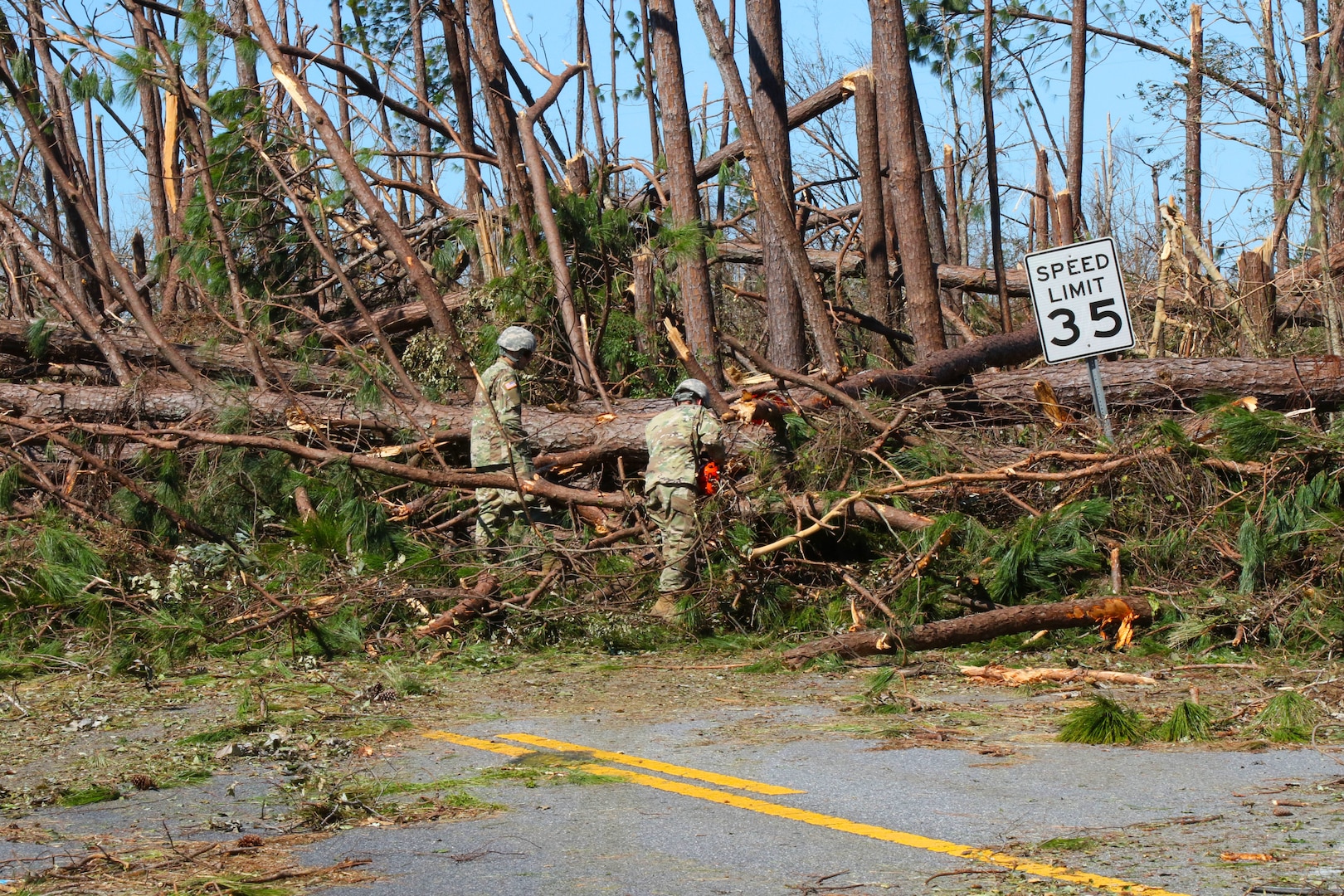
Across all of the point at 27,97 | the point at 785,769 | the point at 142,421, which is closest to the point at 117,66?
the point at 27,97

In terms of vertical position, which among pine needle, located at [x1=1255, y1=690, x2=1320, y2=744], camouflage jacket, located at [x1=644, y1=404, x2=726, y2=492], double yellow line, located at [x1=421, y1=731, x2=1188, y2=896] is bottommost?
pine needle, located at [x1=1255, y1=690, x2=1320, y2=744]

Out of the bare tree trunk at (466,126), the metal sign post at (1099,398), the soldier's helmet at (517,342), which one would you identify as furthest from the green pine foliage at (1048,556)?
the bare tree trunk at (466,126)

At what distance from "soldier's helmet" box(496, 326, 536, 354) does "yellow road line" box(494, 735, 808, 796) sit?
454cm

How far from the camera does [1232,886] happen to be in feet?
10.7

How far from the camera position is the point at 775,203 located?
38.9 feet

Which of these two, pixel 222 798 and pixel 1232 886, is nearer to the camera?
pixel 1232 886

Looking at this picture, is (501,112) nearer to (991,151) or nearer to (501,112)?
(501,112)

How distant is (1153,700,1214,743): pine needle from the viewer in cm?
513

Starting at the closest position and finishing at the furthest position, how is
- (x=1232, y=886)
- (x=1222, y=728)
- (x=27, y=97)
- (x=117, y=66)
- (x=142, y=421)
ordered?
1. (x=1232, y=886)
2. (x=1222, y=728)
3. (x=142, y=421)
4. (x=117, y=66)
5. (x=27, y=97)

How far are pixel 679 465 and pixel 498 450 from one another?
1571 mm

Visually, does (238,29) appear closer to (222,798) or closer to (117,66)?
(117,66)

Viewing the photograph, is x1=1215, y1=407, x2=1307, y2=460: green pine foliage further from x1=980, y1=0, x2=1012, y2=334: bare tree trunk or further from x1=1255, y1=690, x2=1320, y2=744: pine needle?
x1=980, y1=0, x2=1012, y2=334: bare tree trunk

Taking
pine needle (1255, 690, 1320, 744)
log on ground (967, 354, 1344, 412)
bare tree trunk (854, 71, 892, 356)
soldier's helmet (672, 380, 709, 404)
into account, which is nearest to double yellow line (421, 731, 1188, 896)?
pine needle (1255, 690, 1320, 744)

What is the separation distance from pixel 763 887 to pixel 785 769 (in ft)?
4.70
